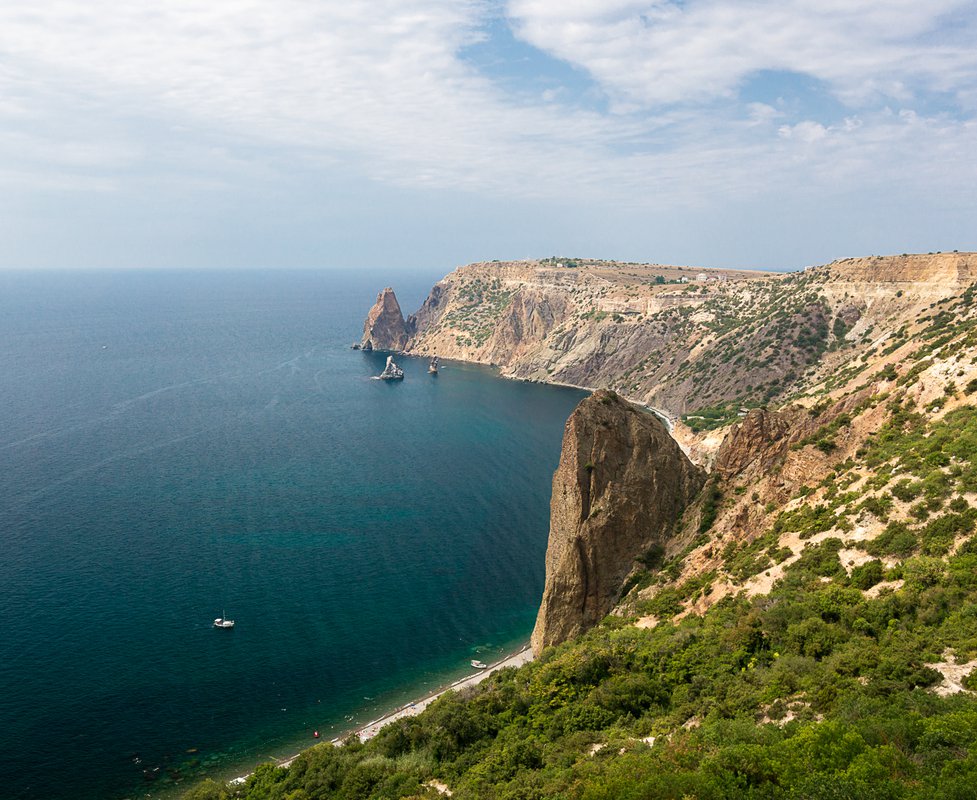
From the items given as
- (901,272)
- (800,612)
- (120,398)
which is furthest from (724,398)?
(120,398)

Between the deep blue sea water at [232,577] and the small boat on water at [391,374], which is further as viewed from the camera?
the small boat on water at [391,374]

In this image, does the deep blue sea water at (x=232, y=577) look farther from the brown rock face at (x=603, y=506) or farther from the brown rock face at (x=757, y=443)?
the brown rock face at (x=757, y=443)

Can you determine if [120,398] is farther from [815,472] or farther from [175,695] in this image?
[815,472]

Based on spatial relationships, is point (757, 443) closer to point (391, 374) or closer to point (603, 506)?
point (603, 506)

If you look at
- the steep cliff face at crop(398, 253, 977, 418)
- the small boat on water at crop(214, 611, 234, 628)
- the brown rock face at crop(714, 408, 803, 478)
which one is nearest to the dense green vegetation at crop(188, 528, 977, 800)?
the brown rock face at crop(714, 408, 803, 478)

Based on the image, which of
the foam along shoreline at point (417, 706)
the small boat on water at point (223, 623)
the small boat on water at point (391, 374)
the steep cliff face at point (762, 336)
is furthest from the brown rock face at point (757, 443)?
the small boat on water at point (391, 374)

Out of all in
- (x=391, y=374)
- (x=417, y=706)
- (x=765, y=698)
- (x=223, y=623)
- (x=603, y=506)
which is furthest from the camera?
(x=391, y=374)

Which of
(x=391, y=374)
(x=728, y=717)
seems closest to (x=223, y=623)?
(x=728, y=717)
